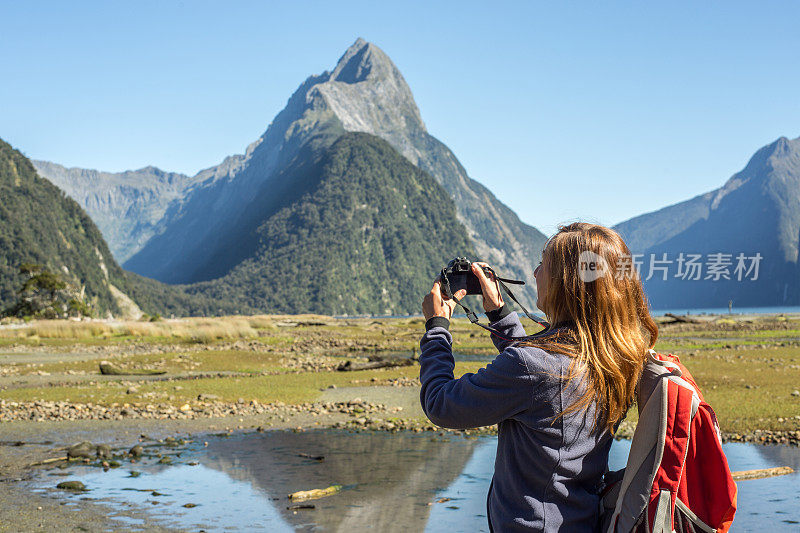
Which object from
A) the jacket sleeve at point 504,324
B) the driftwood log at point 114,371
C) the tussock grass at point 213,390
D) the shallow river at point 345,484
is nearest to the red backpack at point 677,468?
the jacket sleeve at point 504,324

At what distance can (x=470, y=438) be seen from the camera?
1383 centimetres

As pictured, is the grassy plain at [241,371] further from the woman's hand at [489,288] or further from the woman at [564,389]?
the woman at [564,389]

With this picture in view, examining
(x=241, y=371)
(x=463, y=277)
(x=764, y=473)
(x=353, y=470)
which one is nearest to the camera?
(x=463, y=277)

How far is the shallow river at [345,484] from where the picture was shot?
8.47 meters

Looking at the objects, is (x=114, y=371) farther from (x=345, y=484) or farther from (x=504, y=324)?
(x=504, y=324)

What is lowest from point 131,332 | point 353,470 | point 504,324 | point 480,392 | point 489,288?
point 131,332

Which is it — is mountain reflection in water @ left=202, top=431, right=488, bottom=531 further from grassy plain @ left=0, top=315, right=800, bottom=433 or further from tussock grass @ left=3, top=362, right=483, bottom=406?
tussock grass @ left=3, top=362, right=483, bottom=406

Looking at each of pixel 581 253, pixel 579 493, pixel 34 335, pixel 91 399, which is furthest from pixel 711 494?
pixel 34 335

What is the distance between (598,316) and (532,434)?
0.54 metres

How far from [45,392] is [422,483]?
46.6ft

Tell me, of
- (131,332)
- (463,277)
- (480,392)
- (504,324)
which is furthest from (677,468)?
(131,332)

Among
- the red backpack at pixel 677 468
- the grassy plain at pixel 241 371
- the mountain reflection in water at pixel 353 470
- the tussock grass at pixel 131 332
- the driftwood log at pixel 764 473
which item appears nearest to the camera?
the red backpack at pixel 677 468

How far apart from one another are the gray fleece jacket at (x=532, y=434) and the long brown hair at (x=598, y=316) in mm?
67

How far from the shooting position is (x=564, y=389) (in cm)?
285
